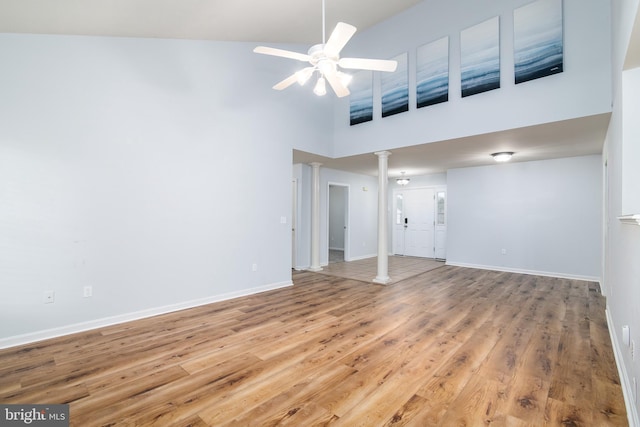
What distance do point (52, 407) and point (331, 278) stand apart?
169 inches

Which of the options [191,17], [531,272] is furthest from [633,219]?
[531,272]

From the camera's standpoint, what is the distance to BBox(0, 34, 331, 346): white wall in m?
2.77

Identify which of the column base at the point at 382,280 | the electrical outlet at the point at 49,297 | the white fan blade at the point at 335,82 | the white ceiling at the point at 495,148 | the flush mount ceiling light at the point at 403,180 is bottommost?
the column base at the point at 382,280

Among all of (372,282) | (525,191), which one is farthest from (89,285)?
(525,191)

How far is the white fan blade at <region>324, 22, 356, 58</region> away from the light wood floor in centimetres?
256

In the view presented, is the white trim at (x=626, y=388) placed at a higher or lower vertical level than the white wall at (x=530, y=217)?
lower

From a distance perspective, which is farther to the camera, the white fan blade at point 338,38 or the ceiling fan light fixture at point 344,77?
the ceiling fan light fixture at point 344,77

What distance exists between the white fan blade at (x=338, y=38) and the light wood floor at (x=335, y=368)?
256 centimetres

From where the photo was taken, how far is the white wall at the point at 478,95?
10.9 feet

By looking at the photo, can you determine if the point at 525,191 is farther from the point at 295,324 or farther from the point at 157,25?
the point at 157,25

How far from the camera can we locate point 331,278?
565 centimetres

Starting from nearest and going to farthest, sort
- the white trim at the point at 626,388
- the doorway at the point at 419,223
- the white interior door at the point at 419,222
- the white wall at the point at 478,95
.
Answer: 1. the white trim at the point at 626,388
2. the white wall at the point at 478,95
3. the doorway at the point at 419,223
4. the white interior door at the point at 419,222

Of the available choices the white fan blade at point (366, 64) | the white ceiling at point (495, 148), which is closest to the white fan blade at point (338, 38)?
the white fan blade at point (366, 64)

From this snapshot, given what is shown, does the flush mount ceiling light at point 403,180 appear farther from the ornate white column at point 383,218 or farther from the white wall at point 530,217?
the ornate white column at point 383,218
